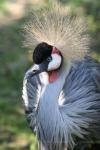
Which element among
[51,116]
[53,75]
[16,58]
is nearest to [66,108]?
[51,116]

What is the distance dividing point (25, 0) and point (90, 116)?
3193 mm

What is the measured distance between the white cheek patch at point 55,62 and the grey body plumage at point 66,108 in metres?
0.04

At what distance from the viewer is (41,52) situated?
332cm

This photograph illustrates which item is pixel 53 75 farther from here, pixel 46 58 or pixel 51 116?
pixel 51 116

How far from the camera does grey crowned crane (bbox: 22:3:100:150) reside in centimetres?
339

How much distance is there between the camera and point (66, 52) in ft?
11.3

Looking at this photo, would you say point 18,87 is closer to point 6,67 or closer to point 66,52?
point 6,67

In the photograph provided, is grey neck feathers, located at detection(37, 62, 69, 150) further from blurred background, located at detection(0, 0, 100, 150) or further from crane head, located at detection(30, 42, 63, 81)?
blurred background, located at detection(0, 0, 100, 150)

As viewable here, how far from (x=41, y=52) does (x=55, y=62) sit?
0.30 ft

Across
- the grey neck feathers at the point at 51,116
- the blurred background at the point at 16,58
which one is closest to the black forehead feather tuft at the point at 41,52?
the grey neck feathers at the point at 51,116

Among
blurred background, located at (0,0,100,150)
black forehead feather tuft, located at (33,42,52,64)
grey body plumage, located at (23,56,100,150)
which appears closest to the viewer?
black forehead feather tuft, located at (33,42,52,64)

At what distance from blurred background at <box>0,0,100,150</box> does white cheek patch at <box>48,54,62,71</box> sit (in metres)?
0.42

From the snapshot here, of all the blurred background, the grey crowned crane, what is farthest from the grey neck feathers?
the blurred background

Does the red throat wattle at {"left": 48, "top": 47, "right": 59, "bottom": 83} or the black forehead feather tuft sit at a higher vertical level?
the black forehead feather tuft
